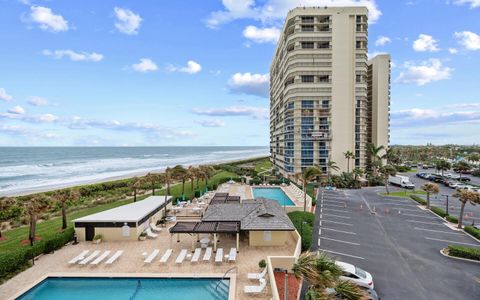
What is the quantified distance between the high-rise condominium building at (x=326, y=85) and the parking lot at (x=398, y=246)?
21.7m

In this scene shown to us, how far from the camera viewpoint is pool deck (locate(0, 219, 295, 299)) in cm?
1509

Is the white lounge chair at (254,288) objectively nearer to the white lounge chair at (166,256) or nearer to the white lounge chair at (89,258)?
the white lounge chair at (166,256)

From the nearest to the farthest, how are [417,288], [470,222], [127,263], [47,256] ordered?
[417,288]
[127,263]
[47,256]
[470,222]

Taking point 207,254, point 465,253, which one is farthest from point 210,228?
point 465,253

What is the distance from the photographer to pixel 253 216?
71.3ft

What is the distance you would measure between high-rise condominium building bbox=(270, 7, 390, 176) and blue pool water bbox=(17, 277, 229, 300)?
143 ft

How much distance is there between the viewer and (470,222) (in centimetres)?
2761

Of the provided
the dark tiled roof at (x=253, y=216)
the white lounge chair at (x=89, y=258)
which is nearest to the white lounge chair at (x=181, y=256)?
the dark tiled roof at (x=253, y=216)

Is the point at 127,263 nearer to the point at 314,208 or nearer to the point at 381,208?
the point at 314,208

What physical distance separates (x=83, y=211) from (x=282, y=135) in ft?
150

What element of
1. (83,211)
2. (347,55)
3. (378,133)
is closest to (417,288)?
(83,211)

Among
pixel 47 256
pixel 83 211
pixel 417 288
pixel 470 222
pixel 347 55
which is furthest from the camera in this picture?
pixel 347 55

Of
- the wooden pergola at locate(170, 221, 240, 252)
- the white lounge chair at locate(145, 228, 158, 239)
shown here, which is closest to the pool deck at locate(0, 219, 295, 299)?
the white lounge chair at locate(145, 228, 158, 239)

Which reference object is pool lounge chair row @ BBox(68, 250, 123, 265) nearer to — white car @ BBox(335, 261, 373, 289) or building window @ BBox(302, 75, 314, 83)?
white car @ BBox(335, 261, 373, 289)
